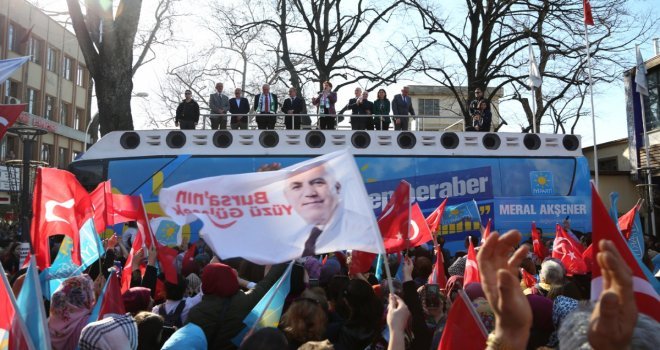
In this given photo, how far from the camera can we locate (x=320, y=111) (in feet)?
53.4

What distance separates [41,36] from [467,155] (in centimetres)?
3471

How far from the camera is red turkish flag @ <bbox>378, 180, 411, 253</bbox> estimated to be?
5938 mm

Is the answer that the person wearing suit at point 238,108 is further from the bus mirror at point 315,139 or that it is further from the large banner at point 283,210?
the large banner at point 283,210

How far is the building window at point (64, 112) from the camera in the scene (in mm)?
44969

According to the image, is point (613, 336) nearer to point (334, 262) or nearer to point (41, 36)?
point (334, 262)

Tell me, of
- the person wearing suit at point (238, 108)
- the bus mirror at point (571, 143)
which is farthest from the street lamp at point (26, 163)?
the bus mirror at point (571, 143)

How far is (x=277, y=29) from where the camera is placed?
26188 millimetres

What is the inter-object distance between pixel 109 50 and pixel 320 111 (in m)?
5.18

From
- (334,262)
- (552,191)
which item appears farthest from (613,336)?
(552,191)

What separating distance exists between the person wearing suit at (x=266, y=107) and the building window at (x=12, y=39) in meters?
27.4

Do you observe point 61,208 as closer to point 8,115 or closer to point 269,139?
point 8,115

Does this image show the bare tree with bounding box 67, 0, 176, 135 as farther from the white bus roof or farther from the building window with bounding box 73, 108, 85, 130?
the building window with bounding box 73, 108, 85, 130

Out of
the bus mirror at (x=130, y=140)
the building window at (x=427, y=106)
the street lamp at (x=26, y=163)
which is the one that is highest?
the building window at (x=427, y=106)

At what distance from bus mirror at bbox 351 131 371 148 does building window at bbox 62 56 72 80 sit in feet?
119
